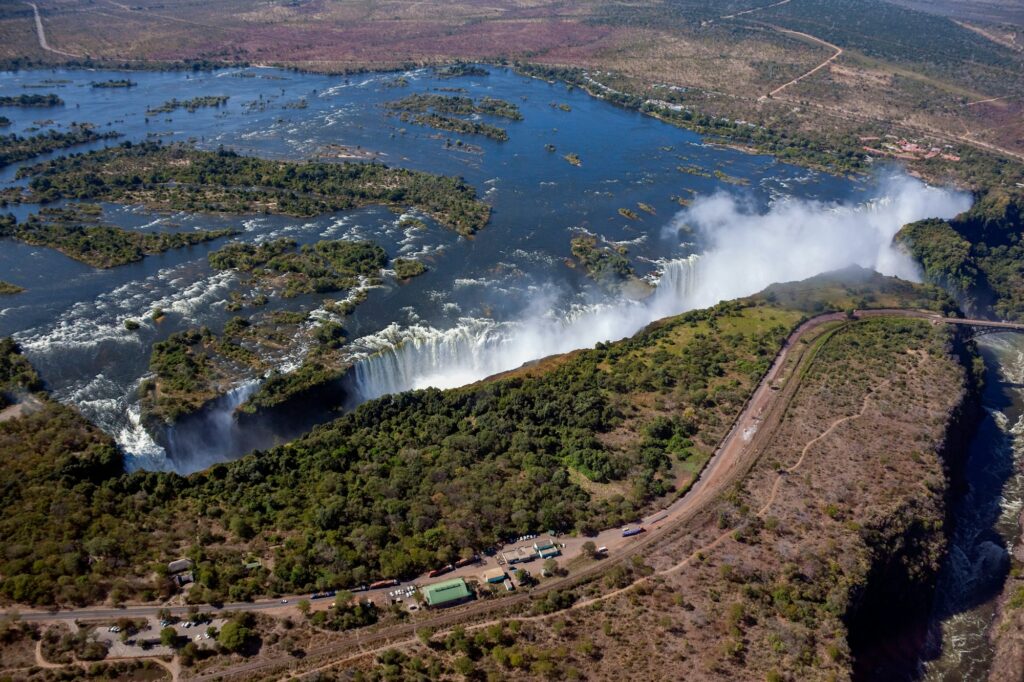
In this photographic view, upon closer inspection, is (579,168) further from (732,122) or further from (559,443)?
(559,443)

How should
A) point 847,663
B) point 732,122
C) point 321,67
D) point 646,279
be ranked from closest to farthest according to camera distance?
point 847,663 → point 646,279 → point 732,122 → point 321,67

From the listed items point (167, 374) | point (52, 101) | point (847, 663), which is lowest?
point (847, 663)

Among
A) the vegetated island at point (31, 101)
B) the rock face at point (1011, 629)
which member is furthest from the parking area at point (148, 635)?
the vegetated island at point (31, 101)

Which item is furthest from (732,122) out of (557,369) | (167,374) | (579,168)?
(167,374)

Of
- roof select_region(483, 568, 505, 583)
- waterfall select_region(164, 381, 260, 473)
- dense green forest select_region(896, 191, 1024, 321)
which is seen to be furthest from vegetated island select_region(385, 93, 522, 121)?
roof select_region(483, 568, 505, 583)

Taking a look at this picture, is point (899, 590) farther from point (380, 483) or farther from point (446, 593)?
point (380, 483)

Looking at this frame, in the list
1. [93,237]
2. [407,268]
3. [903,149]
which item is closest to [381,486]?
[407,268]
